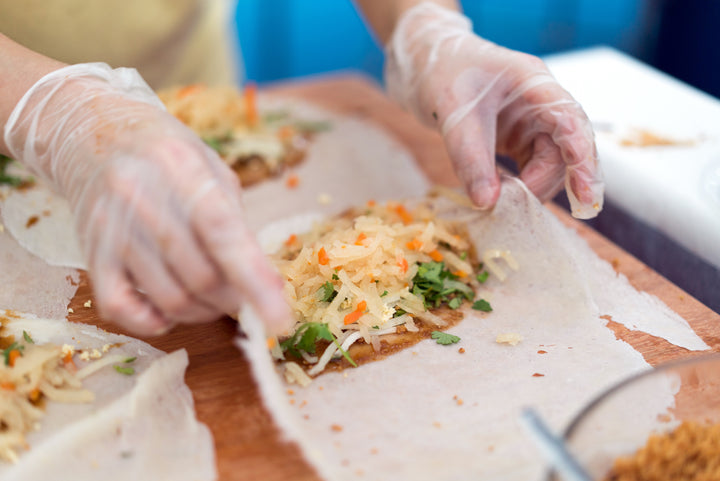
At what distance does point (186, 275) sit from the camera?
1.14m

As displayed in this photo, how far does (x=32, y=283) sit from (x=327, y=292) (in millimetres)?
798

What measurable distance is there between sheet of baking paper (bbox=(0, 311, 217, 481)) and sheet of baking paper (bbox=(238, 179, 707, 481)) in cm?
20

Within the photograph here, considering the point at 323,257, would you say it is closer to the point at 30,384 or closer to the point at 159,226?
the point at 159,226

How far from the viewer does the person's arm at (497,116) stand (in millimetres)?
1701

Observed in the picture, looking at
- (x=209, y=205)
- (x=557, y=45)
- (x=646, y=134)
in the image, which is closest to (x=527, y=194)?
(x=646, y=134)

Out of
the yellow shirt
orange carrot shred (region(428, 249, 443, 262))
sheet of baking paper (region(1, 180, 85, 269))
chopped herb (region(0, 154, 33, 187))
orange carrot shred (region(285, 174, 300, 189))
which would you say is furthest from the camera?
orange carrot shred (region(285, 174, 300, 189))

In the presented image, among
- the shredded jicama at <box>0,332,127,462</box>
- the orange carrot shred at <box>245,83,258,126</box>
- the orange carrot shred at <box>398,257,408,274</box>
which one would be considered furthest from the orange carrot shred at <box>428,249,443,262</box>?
the orange carrot shred at <box>245,83,258,126</box>

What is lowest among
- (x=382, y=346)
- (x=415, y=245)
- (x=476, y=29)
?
(x=476, y=29)

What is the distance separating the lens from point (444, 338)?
4.83 ft

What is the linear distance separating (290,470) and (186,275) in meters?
0.40

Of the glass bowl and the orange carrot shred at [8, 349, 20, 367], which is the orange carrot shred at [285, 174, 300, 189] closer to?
the orange carrot shred at [8, 349, 20, 367]

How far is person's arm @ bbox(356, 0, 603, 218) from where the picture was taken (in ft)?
5.58

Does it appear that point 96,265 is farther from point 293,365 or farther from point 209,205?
point 293,365

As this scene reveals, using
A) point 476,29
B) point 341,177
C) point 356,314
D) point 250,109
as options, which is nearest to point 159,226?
point 356,314
